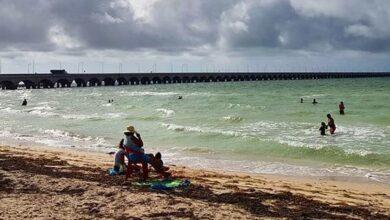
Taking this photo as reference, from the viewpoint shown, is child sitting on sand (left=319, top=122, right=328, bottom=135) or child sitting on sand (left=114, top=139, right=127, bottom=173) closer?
child sitting on sand (left=114, top=139, right=127, bottom=173)

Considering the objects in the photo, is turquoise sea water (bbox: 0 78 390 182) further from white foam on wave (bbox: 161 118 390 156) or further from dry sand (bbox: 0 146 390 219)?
dry sand (bbox: 0 146 390 219)

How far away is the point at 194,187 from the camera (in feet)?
35.6

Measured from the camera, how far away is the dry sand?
28.2 ft

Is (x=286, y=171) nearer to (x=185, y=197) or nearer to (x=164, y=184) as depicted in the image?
(x=164, y=184)

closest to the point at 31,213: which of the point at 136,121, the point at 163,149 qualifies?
the point at 163,149

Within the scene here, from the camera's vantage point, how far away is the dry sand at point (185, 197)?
339 inches

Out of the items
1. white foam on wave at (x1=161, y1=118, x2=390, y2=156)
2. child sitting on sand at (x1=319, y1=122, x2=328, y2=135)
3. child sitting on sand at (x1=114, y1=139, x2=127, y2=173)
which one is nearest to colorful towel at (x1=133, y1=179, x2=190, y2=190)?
child sitting on sand at (x1=114, y1=139, x2=127, y2=173)

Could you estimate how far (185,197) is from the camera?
982cm

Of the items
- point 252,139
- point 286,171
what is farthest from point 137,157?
point 252,139

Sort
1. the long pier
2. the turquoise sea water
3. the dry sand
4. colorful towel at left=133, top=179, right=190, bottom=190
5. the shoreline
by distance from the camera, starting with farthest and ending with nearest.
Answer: the long pier, the turquoise sea water, the shoreline, colorful towel at left=133, top=179, right=190, bottom=190, the dry sand

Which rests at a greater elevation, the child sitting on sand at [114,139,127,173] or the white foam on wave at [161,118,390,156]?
the child sitting on sand at [114,139,127,173]

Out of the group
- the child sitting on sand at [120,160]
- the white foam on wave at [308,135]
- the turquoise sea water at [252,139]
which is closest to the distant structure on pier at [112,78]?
the turquoise sea water at [252,139]

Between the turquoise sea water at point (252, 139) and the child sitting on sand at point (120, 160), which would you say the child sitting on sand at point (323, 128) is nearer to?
the turquoise sea water at point (252, 139)

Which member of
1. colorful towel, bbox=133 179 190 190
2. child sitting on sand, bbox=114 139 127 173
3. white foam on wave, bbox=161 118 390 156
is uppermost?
child sitting on sand, bbox=114 139 127 173
